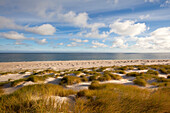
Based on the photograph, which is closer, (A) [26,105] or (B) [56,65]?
(A) [26,105]

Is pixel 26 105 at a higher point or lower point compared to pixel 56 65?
higher

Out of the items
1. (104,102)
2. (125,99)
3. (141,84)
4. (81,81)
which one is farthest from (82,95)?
(141,84)

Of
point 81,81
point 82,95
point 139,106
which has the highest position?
point 139,106

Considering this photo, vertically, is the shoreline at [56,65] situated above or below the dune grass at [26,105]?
below

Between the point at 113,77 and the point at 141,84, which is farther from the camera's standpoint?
the point at 113,77

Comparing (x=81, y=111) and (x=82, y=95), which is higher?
(x=81, y=111)

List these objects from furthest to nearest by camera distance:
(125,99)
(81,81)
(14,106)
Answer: (81,81) → (125,99) → (14,106)

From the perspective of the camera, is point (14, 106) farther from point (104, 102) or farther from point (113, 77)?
point (113, 77)

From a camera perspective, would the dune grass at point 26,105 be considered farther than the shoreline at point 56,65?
No

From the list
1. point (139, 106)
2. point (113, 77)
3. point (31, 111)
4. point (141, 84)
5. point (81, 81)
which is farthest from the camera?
point (113, 77)

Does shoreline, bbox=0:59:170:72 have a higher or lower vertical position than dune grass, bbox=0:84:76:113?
lower

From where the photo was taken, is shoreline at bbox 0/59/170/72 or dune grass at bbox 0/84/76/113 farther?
shoreline at bbox 0/59/170/72

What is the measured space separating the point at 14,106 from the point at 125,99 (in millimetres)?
3469

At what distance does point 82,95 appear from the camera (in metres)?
3.91
